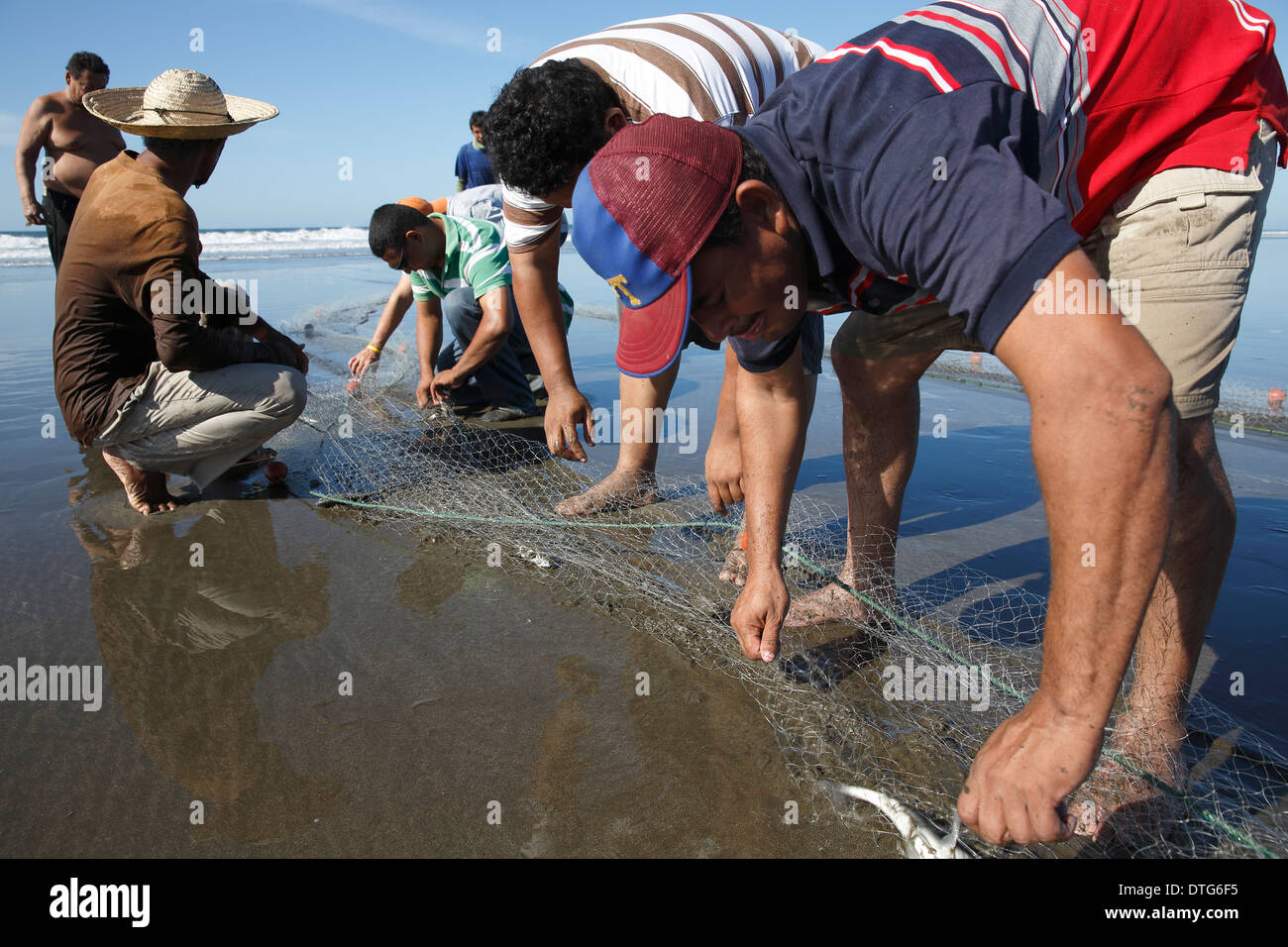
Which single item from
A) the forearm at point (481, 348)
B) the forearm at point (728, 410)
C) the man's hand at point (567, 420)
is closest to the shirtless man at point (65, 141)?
the forearm at point (481, 348)

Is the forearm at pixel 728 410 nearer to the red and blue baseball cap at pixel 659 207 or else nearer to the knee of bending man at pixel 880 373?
the knee of bending man at pixel 880 373

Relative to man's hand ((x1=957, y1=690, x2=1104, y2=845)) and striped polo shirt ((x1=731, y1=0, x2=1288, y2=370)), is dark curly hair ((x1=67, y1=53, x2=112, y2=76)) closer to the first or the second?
striped polo shirt ((x1=731, y1=0, x2=1288, y2=370))

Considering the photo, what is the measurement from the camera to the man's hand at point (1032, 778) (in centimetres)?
114

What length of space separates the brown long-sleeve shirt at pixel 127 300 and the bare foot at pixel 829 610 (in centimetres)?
275

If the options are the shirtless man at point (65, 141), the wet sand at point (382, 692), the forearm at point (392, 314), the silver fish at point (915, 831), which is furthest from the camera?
the shirtless man at point (65, 141)

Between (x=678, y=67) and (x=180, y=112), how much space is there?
2235 mm

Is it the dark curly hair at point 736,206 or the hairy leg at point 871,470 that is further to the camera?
the hairy leg at point 871,470

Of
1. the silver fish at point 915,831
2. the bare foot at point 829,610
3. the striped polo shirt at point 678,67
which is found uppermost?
the striped polo shirt at point 678,67

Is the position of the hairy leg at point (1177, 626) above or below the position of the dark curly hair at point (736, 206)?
below

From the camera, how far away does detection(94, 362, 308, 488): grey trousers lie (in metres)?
3.54

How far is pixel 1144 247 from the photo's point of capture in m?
1.74

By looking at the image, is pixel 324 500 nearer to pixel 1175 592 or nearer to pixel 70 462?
pixel 70 462

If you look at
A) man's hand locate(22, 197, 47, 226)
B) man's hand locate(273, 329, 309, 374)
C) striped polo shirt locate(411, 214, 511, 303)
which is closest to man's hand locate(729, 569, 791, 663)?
man's hand locate(273, 329, 309, 374)
